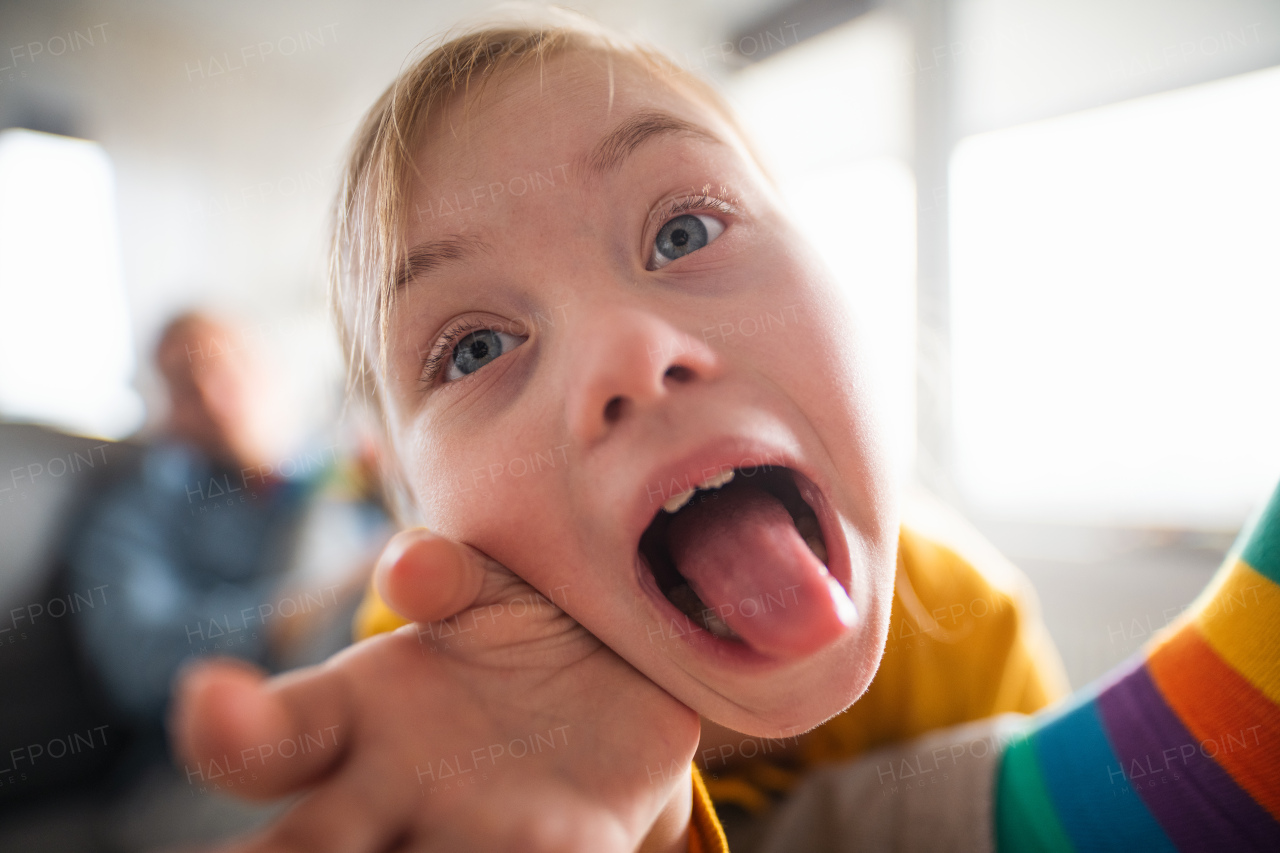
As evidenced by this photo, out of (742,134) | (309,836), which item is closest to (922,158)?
(742,134)

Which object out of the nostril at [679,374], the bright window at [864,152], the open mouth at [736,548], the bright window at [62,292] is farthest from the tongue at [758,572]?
the bright window at [62,292]

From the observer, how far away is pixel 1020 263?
157 centimetres

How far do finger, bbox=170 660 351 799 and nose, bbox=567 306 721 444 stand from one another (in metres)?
0.20

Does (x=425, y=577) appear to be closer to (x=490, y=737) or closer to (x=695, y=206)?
(x=490, y=737)

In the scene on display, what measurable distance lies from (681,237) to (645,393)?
17cm

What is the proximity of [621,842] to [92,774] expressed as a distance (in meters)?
1.34

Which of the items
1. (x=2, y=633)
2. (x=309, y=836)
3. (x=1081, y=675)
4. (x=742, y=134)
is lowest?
(x=1081, y=675)

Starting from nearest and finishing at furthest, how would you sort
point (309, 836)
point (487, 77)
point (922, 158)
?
point (309, 836) < point (487, 77) < point (922, 158)

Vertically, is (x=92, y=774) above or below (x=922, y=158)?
below

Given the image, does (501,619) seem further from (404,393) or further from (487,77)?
(487,77)

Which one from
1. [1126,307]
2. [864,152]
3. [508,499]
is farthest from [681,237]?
[864,152]

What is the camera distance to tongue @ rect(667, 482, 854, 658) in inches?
13.9

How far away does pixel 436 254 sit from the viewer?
17.3 inches

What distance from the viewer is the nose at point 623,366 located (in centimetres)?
36
